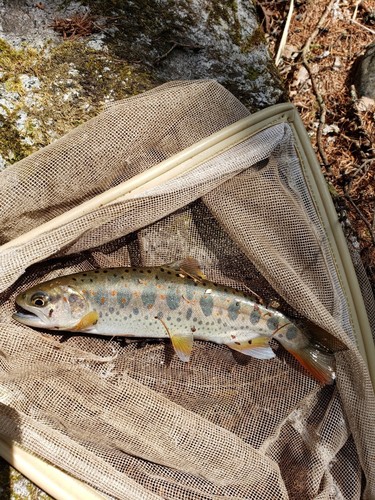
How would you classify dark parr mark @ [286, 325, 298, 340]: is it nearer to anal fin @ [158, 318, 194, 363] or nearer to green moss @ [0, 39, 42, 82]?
anal fin @ [158, 318, 194, 363]

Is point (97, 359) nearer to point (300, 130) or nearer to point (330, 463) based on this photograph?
point (330, 463)

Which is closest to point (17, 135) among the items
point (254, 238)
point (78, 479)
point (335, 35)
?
point (254, 238)

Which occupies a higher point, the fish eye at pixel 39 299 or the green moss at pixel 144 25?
the green moss at pixel 144 25

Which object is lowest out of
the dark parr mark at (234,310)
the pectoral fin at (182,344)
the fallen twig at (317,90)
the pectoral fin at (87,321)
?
the pectoral fin at (182,344)

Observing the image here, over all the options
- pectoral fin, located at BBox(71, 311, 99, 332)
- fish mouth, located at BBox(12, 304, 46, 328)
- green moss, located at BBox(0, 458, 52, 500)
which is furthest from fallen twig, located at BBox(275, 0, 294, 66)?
green moss, located at BBox(0, 458, 52, 500)

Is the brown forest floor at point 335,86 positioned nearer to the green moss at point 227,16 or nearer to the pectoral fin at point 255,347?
the green moss at point 227,16

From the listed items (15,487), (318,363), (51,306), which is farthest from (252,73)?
(15,487)

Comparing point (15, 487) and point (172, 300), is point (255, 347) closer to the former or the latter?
point (172, 300)

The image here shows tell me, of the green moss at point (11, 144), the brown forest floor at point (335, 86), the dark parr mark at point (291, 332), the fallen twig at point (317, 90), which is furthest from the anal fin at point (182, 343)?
the fallen twig at point (317, 90)
